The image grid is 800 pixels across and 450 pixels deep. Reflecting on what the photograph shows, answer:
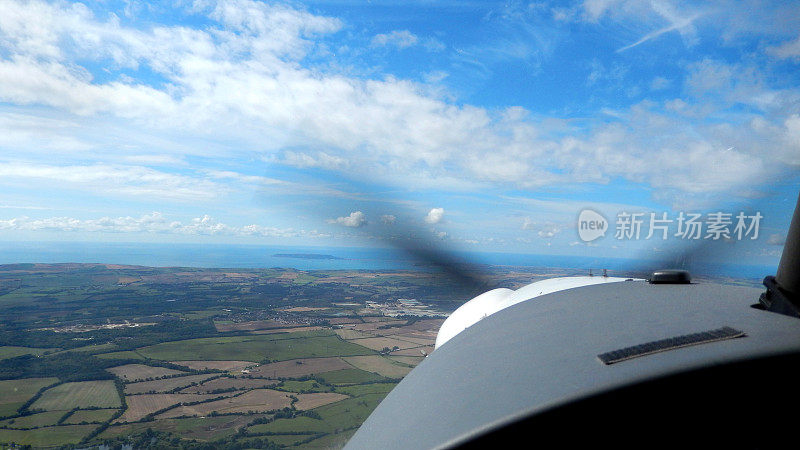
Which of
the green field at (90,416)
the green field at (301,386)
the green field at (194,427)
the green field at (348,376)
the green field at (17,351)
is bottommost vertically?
the green field at (17,351)

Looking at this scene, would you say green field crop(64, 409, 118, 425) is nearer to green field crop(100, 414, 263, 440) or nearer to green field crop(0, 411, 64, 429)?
green field crop(0, 411, 64, 429)

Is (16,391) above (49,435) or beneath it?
beneath

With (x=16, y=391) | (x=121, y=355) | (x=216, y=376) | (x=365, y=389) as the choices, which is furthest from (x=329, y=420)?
(x=121, y=355)

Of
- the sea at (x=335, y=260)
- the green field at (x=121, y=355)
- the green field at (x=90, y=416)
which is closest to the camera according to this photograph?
the sea at (x=335, y=260)

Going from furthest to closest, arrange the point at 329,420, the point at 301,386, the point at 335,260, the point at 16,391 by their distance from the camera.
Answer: the point at 335,260 < the point at 301,386 < the point at 16,391 < the point at 329,420

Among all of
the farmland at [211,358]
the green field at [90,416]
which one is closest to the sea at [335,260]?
the farmland at [211,358]

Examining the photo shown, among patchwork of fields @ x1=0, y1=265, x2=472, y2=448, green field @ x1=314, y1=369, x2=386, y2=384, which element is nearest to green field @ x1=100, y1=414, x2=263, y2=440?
patchwork of fields @ x1=0, y1=265, x2=472, y2=448

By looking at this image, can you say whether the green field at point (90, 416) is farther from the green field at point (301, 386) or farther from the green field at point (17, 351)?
the green field at point (17, 351)

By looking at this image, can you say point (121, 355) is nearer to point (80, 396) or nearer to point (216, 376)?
point (80, 396)
